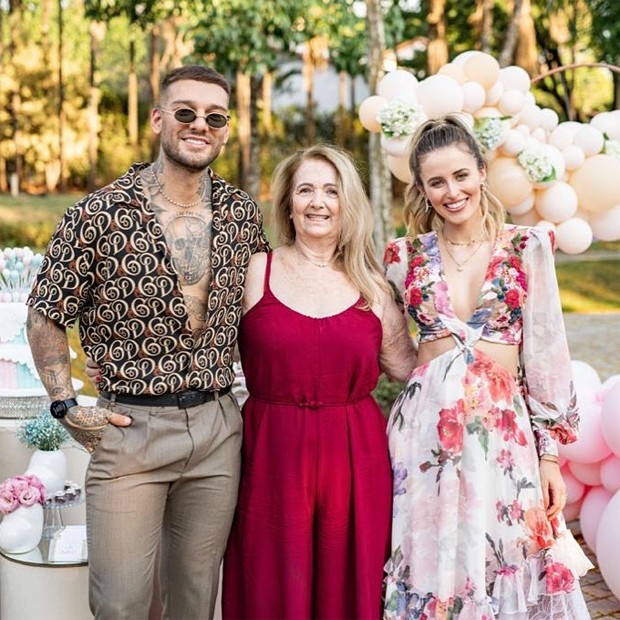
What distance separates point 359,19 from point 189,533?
11.0 meters

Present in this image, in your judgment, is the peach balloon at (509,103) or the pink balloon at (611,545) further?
the peach balloon at (509,103)

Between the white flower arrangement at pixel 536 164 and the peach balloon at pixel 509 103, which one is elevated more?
the peach balloon at pixel 509 103

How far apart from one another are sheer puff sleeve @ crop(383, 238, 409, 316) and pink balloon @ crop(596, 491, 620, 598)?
57.9 inches

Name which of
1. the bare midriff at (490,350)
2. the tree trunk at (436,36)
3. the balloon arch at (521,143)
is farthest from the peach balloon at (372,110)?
the tree trunk at (436,36)

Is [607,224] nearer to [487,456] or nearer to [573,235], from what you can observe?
[573,235]

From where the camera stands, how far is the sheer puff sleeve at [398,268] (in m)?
3.01

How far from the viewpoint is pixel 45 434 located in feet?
11.5

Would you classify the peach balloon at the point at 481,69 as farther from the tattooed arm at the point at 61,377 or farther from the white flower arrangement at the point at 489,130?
the tattooed arm at the point at 61,377

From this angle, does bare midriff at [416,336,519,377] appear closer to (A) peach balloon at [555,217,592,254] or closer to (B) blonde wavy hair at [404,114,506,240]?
(B) blonde wavy hair at [404,114,506,240]

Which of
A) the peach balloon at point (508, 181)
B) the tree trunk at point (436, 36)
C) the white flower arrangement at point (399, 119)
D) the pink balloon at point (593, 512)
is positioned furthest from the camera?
the tree trunk at point (436, 36)

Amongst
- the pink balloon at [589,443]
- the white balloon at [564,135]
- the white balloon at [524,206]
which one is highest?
the white balloon at [564,135]

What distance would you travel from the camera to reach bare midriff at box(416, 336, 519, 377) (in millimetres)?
2844

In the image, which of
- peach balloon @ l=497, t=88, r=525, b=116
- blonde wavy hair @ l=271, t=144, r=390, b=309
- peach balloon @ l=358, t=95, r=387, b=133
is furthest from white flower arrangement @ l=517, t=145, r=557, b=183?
blonde wavy hair @ l=271, t=144, r=390, b=309

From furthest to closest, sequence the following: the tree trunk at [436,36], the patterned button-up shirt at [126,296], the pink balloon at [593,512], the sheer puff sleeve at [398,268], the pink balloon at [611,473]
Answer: the tree trunk at [436,36] < the pink balloon at [593,512] < the pink balloon at [611,473] < the sheer puff sleeve at [398,268] < the patterned button-up shirt at [126,296]
